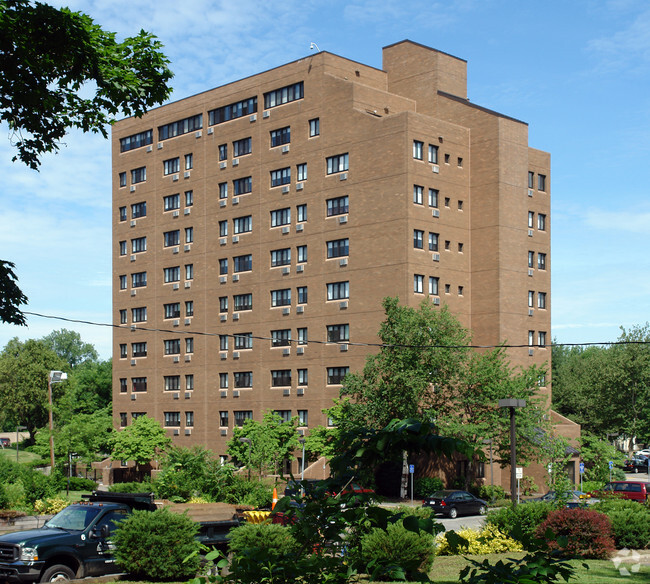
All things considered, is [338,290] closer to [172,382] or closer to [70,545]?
[172,382]

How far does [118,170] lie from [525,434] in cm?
4972

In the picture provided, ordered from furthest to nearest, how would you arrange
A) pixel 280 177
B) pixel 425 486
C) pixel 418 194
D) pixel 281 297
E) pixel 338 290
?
pixel 280 177, pixel 281 297, pixel 338 290, pixel 418 194, pixel 425 486

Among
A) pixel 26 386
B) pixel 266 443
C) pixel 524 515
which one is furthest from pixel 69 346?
pixel 524 515

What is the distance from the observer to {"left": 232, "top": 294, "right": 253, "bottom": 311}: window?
69.9m

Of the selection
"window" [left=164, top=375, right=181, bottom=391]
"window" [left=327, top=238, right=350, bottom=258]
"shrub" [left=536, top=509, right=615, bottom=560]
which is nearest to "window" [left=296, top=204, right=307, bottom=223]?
"window" [left=327, top=238, right=350, bottom=258]

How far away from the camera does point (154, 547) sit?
17812 mm

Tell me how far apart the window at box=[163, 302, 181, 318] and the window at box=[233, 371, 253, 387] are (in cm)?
949

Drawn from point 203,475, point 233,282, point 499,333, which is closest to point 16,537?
point 203,475

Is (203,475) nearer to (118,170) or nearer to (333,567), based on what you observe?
(333,567)

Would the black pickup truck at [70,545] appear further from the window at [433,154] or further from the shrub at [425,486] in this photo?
the window at [433,154]

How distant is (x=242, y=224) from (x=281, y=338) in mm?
10877

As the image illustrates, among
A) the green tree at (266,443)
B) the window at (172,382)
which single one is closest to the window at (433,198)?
the green tree at (266,443)

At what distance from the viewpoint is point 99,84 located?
19234 mm

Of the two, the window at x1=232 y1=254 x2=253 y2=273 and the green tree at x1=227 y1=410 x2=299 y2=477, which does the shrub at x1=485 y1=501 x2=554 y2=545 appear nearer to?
the green tree at x1=227 y1=410 x2=299 y2=477
